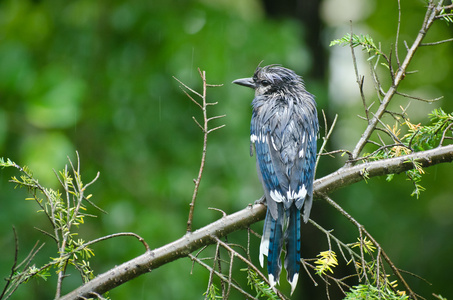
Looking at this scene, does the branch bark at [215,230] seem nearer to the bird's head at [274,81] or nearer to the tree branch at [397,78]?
the tree branch at [397,78]

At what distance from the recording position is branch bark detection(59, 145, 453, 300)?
244 cm

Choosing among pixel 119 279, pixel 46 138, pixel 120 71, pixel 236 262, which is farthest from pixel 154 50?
pixel 119 279

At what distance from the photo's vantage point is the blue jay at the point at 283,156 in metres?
2.93

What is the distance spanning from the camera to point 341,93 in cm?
875

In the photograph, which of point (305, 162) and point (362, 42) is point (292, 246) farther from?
point (362, 42)

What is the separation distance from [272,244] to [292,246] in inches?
4.3

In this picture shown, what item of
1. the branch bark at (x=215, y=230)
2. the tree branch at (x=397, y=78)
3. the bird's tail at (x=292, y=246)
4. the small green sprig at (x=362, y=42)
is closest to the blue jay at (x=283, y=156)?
the bird's tail at (x=292, y=246)

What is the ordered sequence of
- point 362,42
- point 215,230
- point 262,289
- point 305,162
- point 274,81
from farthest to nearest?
point 274,81
point 305,162
point 362,42
point 215,230
point 262,289

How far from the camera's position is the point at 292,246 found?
292cm

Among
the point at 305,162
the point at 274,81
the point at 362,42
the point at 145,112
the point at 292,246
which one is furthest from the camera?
the point at 145,112

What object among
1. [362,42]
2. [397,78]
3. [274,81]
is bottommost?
[274,81]

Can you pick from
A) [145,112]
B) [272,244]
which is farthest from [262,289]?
[145,112]

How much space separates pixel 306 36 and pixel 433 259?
11.3ft

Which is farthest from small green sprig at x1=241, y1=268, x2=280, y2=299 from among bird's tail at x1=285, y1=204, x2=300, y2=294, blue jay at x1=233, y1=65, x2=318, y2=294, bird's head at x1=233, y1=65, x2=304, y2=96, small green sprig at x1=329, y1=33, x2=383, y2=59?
bird's head at x1=233, y1=65, x2=304, y2=96
